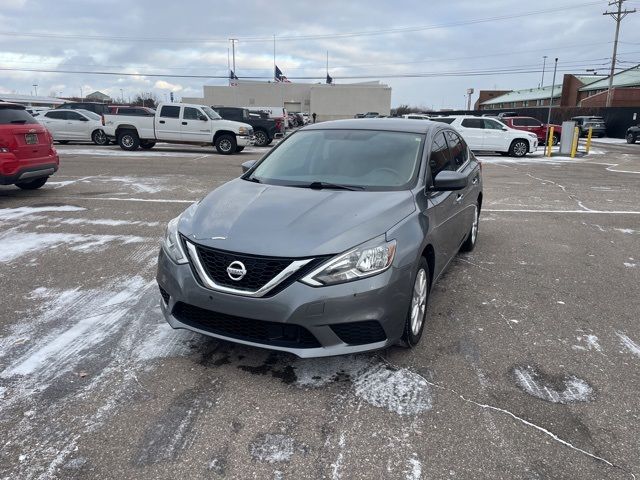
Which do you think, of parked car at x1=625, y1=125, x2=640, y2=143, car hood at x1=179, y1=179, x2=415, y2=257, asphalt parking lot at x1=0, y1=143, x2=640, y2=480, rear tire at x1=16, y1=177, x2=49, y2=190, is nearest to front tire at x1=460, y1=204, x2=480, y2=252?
asphalt parking lot at x1=0, y1=143, x2=640, y2=480

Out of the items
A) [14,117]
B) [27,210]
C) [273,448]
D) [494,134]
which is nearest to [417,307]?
[273,448]

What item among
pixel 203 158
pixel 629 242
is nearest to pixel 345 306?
pixel 629 242

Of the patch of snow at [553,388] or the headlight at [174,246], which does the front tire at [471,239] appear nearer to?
the patch of snow at [553,388]

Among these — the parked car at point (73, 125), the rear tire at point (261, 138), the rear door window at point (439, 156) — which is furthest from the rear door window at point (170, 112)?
the rear door window at point (439, 156)

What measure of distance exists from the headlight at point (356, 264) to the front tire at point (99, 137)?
851 inches

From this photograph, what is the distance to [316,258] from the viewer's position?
295cm

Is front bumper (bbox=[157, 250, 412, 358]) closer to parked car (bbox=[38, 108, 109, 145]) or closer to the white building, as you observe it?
parked car (bbox=[38, 108, 109, 145])

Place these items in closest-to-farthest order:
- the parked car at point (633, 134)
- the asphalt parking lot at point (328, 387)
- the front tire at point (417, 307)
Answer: the asphalt parking lot at point (328, 387), the front tire at point (417, 307), the parked car at point (633, 134)

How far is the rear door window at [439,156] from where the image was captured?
4.32 m

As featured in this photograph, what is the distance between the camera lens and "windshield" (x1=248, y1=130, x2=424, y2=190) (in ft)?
13.4

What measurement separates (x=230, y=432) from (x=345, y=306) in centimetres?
95

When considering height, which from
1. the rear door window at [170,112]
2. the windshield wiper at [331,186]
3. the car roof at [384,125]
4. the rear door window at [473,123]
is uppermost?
the rear door window at [170,112]

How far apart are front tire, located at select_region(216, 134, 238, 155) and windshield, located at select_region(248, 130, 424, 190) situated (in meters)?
15.2

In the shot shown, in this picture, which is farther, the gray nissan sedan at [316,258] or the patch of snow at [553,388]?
the patch of snow at [553,388]
